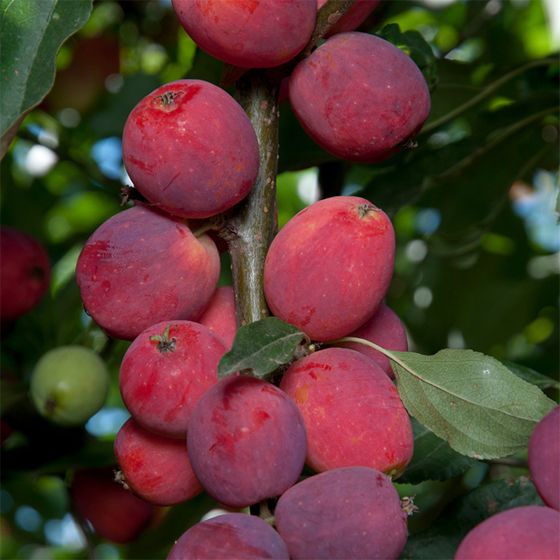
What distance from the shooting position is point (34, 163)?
9.34ft

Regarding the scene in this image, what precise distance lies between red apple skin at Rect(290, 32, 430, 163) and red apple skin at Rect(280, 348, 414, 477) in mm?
244

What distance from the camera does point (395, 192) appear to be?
1.82 meters

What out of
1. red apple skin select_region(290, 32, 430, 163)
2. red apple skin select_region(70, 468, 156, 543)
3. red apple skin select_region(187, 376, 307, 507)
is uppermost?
red apple skin select_region(290, 32, 430, 163)

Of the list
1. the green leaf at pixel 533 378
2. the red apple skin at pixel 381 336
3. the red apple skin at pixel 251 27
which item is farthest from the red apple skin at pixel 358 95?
the green leaf at pixel 533 378

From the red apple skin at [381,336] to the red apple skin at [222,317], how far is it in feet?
0.41

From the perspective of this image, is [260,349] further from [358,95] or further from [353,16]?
[353,16]

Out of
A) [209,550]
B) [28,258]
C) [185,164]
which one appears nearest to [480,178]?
[28,258]

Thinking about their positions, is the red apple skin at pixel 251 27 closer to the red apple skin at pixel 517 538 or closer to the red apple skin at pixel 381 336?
the red apple skin at pixel 381 336

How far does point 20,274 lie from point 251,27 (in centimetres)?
111

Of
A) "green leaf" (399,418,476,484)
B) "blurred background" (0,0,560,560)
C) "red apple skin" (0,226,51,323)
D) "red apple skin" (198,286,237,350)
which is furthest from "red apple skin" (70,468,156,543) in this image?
"red apple skin" (198,286,237,350)

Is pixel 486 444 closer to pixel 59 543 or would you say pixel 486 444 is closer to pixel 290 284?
pixel 290 284

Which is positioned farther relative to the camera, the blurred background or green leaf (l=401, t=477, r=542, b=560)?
the blurred background

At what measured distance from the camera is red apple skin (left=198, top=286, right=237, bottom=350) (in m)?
1.11

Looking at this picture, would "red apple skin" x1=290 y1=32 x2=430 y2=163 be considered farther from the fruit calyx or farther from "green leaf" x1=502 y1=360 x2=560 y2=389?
"green leaf" x1=502 y1=360 x2=560 y2=389
